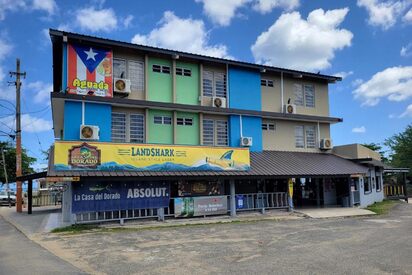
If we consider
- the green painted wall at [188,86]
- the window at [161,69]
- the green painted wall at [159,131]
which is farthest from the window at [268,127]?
the window at [161,69]

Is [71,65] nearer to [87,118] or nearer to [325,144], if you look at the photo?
[87,118]

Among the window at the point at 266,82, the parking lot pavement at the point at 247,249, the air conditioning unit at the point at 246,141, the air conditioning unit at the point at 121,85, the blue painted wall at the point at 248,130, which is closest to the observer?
the parking lot pavement at the point at 247,249

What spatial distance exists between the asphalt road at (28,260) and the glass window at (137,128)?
7976mm

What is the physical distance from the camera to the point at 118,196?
1800 centimetres

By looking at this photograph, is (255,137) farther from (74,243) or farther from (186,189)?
(74,243)

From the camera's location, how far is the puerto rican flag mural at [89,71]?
1933 cm

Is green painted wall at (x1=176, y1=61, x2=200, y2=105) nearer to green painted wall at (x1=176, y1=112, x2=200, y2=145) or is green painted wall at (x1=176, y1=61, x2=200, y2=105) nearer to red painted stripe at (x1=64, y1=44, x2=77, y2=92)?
green painted wall at (x1=176, y1=112, x2=200, y2=145)

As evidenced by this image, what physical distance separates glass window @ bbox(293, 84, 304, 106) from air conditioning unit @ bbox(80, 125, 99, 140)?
13.9 m

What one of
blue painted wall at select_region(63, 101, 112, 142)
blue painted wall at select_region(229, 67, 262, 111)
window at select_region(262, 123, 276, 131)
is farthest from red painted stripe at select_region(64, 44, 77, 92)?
window at select_region(262, 123, 276, 131)

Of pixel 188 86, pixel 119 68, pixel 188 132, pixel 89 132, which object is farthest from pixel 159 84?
pixel 89 132

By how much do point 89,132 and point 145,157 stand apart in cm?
291

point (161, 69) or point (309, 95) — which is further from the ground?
point (161, 69)

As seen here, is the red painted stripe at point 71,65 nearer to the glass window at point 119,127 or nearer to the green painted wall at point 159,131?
the glass window at point 119,127

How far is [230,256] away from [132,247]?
133 inches
